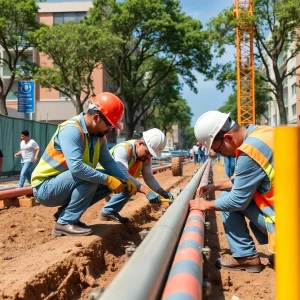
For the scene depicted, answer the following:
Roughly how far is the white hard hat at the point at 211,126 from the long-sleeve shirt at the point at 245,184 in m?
0.36

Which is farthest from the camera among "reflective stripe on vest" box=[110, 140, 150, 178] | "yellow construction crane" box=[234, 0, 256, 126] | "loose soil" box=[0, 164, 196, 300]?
"yellow construction crane" box=[234, 0, 256, 126]

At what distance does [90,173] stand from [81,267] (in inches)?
38.8

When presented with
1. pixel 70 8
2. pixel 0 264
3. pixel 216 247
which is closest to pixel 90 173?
pixel 0 264

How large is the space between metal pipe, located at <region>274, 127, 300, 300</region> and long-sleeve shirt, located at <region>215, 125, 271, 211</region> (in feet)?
7.59

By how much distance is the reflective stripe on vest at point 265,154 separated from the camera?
3631 millimetres

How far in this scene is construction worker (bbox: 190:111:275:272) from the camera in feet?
12.0

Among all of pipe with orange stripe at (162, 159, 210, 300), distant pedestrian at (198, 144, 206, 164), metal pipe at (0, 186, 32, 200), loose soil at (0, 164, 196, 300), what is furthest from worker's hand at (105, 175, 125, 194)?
distant pedestrian at (198, 144, 206, 164)

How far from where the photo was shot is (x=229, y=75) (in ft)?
110

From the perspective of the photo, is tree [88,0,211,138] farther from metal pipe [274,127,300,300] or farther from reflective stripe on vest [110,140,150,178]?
metal pipe [274,127,300,300]

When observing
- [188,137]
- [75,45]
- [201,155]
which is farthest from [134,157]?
[188,137]

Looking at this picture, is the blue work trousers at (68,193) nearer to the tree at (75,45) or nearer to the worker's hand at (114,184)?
the worker's hand at (114,184)

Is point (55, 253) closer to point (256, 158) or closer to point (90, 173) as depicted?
point (90, 173)

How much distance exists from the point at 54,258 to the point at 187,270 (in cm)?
184

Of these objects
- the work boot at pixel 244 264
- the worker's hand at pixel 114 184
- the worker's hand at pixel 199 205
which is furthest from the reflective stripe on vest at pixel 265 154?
the worker's hand at pixel 114 184
